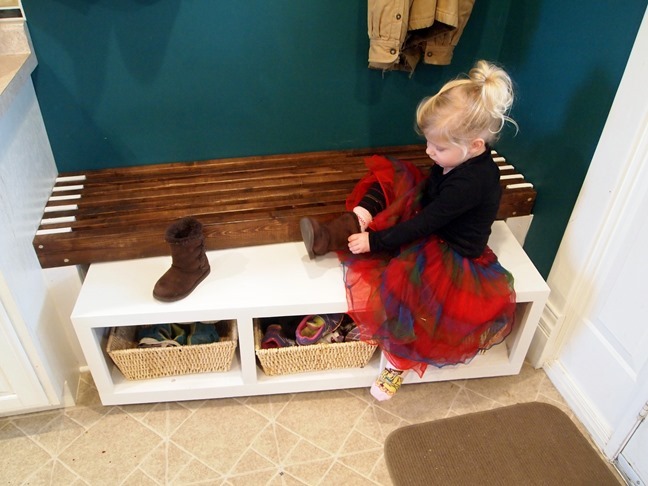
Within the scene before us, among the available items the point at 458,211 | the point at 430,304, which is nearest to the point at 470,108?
the point at 458,211

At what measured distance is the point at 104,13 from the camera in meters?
1.49

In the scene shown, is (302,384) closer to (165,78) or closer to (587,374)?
(587,374)

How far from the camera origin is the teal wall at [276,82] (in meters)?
1.46

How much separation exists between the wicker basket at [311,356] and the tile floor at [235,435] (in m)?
0.09

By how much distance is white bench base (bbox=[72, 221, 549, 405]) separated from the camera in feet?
4.32

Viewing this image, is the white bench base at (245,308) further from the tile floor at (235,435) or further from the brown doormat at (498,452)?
the brown doormat at (498,452)

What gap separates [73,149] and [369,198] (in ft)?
3.17

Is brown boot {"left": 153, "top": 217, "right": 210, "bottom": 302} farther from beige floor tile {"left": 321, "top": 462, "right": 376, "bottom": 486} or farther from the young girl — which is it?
beige floor tile {"left": 321, "top": 462, "right": 376, "bottom": 486}

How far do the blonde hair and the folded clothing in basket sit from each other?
81 centimetres

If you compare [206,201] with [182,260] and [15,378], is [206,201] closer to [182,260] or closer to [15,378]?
[182,260]

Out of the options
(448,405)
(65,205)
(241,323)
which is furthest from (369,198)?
(65,205)

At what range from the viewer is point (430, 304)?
1.31 m

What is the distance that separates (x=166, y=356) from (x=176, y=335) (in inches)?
3.4

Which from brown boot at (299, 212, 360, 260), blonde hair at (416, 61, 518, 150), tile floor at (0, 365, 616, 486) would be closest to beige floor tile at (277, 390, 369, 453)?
tile floor at (0, 365, 616, 486)
